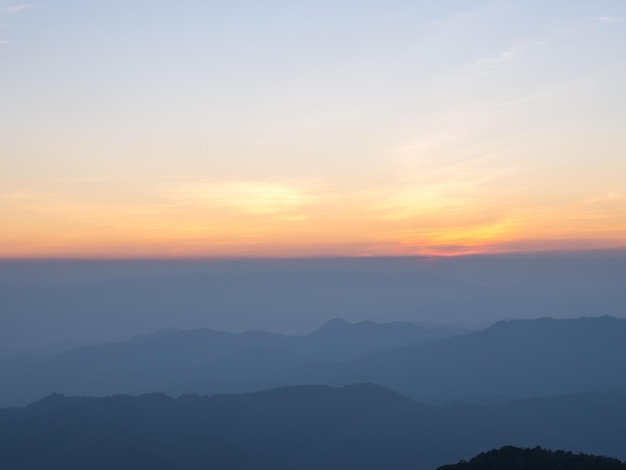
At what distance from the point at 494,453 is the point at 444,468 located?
21.4 feet

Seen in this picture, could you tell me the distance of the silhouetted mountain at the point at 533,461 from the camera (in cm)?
7356

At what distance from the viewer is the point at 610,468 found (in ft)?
233

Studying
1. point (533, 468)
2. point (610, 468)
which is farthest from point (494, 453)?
point (610, 468)

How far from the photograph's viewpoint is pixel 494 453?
79438 millimetres

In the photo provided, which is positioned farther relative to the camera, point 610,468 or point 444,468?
point 444,468

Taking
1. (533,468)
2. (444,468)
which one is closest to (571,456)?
(533,468)

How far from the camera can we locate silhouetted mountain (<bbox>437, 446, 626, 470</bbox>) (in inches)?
2896

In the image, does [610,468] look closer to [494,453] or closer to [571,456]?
[571,456]

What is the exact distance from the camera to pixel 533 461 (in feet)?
251

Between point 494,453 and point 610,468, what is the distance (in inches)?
514

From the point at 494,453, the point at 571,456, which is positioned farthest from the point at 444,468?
the point at 571,456

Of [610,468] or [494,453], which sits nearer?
[610,468]

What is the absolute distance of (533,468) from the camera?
75.2 meters

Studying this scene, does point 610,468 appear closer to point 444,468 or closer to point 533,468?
point 533,468
